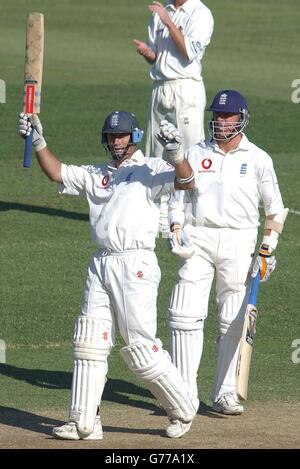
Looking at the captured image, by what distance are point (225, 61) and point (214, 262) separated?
21.4m

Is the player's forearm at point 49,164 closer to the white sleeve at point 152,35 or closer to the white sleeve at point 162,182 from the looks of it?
the white sleeve at point 162,182

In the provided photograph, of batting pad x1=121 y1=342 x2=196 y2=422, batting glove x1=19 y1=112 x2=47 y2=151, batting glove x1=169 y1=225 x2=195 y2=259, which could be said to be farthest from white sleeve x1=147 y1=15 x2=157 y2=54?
batting pad x1=121 y1=342 x2=196 y2=422

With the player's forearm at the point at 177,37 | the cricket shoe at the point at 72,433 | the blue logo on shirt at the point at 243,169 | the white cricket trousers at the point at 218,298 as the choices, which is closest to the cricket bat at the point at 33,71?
the white cricket trousers at the point at 218,298

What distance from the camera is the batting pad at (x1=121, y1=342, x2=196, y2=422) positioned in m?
9.97

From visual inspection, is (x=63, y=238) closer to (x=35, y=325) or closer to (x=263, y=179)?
(x=35, y=325)

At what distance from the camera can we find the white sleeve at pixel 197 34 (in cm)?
1666

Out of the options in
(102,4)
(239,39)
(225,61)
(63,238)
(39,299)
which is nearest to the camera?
(39,299)

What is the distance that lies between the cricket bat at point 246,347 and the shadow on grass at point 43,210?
7.29 meters

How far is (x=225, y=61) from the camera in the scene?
32031 millimetres

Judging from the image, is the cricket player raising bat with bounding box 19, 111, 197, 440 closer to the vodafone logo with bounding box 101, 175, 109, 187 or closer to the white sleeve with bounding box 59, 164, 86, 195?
the vodafone logo with bounding box 101, 175, 109, 187

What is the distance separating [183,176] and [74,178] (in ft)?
2.96

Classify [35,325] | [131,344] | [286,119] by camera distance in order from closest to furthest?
1. [131,344]
2. [35,325]
3. [286,119]

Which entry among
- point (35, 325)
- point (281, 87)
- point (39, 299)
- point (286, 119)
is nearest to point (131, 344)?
point (35, 325)

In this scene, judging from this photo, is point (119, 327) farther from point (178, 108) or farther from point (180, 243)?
point (178, 108)
